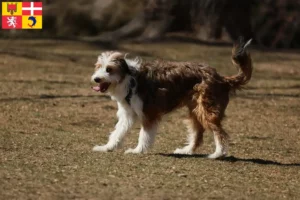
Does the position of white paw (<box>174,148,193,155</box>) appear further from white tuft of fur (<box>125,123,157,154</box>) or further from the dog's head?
the dog's head

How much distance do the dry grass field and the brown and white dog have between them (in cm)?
30

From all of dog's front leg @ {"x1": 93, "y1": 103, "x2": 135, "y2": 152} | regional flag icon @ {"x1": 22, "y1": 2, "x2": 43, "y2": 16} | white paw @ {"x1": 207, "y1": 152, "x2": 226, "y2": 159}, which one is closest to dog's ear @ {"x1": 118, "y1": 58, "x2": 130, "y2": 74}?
dog's front leg @ {"x1": 93, "y1": 103, "x2": 135, "y2": 152}

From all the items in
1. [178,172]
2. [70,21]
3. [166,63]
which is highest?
[166,63]

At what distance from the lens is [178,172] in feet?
27.0

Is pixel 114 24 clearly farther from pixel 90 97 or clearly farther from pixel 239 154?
pixel 239 154

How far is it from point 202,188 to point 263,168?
1580 mm

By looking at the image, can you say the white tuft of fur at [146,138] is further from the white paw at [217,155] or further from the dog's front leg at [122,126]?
the white paw at [217,155]

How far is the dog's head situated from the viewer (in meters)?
8.84

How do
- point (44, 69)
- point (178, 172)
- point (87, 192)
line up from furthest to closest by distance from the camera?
1. point (44, 69)
2. point (178, 172)
3. point (87, 192)

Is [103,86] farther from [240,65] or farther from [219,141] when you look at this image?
[240,65]

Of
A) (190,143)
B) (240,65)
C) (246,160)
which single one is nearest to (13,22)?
(190,143)

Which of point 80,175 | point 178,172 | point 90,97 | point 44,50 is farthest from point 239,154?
point 44,50

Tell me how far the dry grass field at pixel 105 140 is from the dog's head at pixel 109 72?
794 mm

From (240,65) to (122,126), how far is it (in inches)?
67.9
